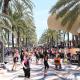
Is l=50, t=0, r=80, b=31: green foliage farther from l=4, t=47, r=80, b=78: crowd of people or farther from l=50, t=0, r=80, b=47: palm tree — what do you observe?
l=4, t=47, r=80, b=78: crowd of people

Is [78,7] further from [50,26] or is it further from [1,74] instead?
[1,74]

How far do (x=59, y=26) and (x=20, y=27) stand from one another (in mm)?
35684

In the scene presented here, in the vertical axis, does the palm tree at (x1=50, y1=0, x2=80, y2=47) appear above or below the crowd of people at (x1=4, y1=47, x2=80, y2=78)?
above

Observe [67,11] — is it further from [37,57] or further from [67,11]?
[37,57]

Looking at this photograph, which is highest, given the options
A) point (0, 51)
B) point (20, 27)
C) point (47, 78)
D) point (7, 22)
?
point (20, 27)

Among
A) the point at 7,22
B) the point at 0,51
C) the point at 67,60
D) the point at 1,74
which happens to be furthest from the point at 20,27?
the point at 1,74

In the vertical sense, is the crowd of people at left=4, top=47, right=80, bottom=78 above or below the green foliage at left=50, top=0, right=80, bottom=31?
below

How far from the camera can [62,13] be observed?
84.7ft

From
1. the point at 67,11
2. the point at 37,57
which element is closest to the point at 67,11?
the point at 67,11

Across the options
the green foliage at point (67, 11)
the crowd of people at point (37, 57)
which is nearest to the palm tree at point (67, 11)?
the green foliage at point (67, 11)

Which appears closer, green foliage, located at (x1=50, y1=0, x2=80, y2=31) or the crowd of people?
the crowd of people

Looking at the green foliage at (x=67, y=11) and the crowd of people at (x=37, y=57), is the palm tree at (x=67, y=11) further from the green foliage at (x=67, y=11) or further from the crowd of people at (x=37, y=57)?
the crowd of people at (x=37, y=57)

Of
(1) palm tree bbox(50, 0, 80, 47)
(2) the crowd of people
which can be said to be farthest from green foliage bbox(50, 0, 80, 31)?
(2) the crowd of people

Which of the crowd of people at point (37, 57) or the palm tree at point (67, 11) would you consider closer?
the crowd of people at point (37, 57)
